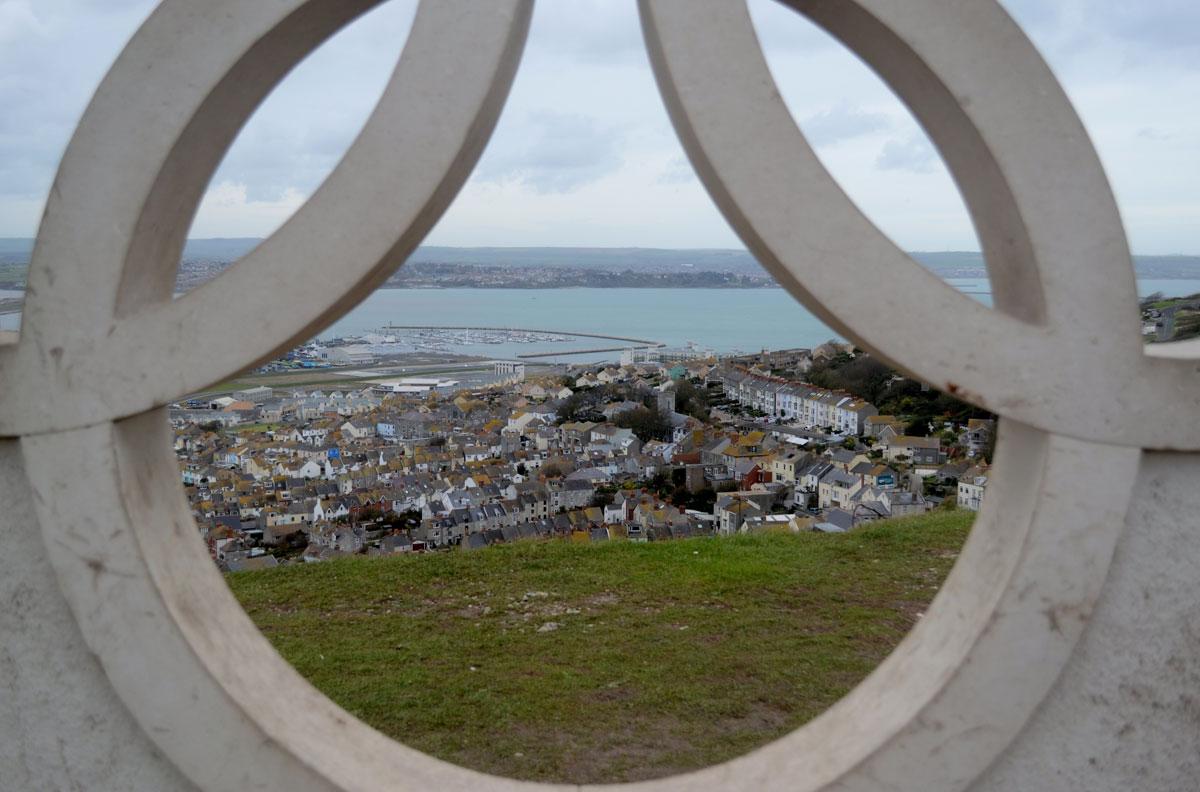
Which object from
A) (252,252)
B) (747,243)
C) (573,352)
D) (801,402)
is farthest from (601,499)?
(573,352)

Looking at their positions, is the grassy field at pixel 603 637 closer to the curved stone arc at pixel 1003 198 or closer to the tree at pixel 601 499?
the tree at pixel 601 499

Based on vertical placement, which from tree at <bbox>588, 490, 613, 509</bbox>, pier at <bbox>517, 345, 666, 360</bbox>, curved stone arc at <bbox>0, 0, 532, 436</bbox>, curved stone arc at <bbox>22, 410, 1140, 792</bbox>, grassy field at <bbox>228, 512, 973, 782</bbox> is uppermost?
curved stone arc at <bbox>0, 0, 532, 436</bbox>

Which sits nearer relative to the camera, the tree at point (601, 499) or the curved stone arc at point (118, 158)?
the curved stone arc at point (118, 158)

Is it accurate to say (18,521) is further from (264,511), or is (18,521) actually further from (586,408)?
(586,408)

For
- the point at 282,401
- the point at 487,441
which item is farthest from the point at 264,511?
the point at 282,401

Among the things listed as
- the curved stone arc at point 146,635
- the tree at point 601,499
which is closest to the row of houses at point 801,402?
Answer: the tree at point 601,499

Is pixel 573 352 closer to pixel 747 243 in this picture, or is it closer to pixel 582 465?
pixel 582 465

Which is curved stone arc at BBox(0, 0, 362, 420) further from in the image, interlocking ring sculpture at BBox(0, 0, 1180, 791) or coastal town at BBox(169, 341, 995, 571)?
coastal town at BBox(169, 341, 995, 571)

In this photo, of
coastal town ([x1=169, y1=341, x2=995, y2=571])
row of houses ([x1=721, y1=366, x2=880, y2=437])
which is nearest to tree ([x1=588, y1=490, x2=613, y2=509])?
coastal town ([x1=169, y1=341, x2=995, y2=571])
